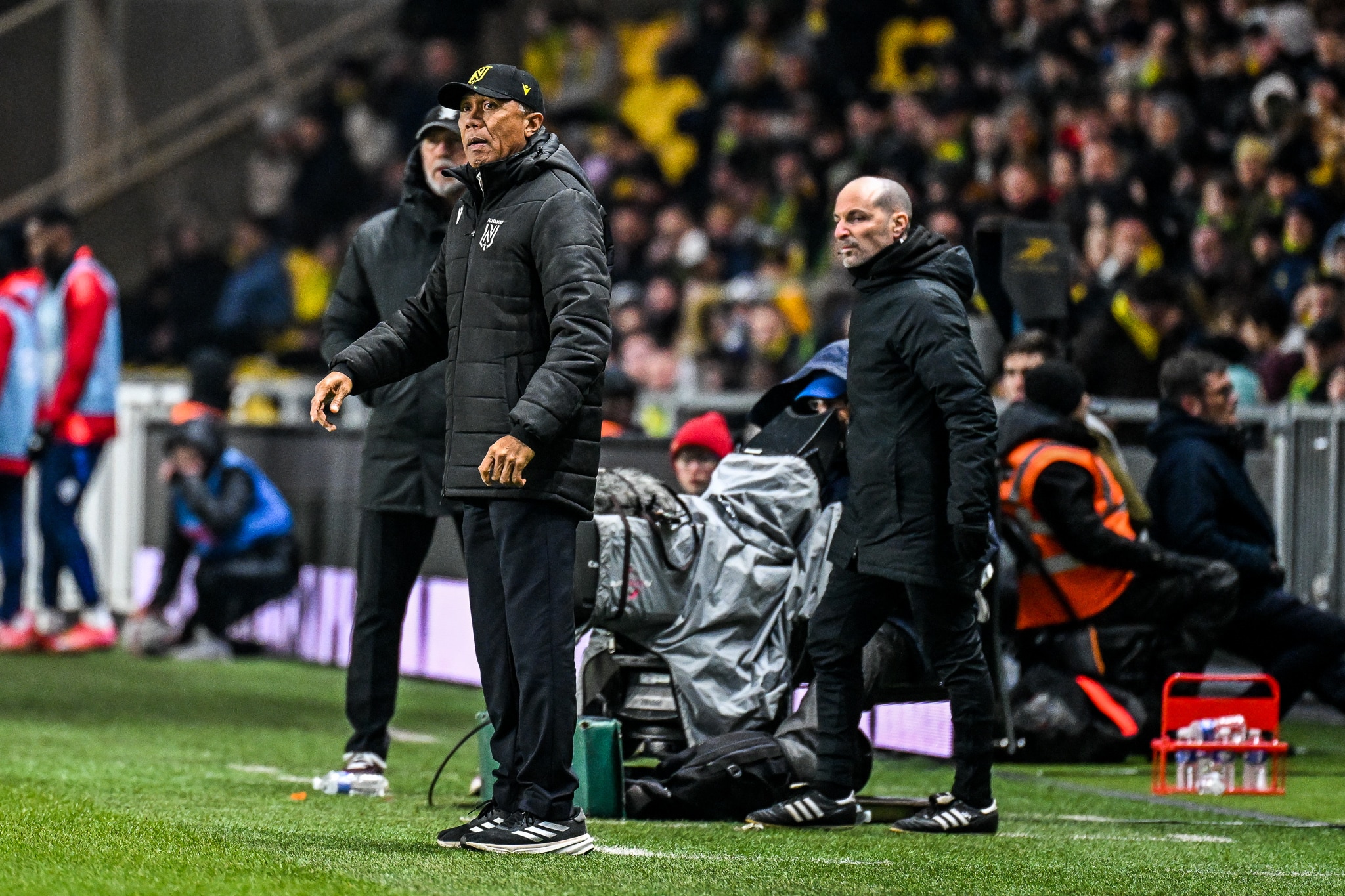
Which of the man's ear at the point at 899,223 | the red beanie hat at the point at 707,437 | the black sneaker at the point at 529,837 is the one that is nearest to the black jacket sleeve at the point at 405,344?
the black sneaker at the point at 529,837

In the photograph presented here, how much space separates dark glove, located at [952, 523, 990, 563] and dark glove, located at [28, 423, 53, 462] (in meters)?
7.24

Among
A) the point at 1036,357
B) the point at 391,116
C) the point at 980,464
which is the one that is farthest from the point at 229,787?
the point at 391,116

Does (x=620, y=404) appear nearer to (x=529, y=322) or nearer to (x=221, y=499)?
(x=221, y=499)

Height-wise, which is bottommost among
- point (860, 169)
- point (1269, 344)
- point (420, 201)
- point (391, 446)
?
point (391, 446)

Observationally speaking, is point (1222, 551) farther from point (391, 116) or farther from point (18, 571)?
point (391, 116)

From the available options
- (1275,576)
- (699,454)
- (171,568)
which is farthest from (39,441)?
(1275,576)

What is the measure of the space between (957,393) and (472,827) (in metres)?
1.83

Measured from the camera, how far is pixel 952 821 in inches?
255

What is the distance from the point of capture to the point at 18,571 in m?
12.2

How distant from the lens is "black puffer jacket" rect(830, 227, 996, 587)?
20.4 feet

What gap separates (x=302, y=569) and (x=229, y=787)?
17.7 ft

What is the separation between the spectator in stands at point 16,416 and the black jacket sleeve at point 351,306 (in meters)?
5.14

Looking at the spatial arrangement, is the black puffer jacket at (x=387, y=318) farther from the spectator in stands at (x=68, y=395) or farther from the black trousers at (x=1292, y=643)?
the spectator in stands at (x=68, y=395)

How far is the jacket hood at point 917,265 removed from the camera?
647 cm
